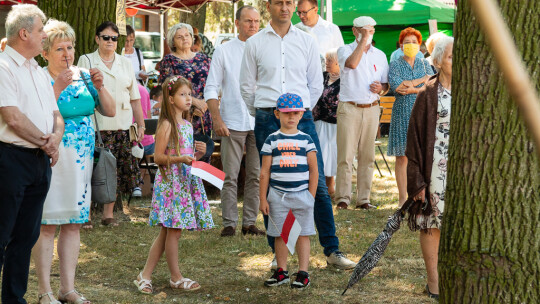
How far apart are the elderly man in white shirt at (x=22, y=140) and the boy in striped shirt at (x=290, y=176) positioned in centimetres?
154

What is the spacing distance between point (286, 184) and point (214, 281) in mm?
988

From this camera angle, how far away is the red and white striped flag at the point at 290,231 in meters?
5.10

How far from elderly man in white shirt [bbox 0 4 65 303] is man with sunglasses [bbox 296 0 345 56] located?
5396mm

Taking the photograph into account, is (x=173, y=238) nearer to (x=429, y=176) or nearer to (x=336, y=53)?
(x=429, y=176)

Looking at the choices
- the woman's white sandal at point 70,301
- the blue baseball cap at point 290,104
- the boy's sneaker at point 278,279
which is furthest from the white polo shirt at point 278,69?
the woman's white sandal at point 70,301

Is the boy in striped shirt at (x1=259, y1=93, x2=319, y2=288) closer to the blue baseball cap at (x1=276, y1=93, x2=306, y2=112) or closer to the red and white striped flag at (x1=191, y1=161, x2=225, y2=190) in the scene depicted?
the blue baseball cap at (x1=276, y1=93, x2=306, y2=112)

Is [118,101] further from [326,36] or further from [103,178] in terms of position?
[326,36]

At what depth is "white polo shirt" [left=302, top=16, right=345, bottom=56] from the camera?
9.32 m

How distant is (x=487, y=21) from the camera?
0.80m

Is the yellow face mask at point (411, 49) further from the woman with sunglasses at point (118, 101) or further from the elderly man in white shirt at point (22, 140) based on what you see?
the elderly man in white shirt at point (22, 140)

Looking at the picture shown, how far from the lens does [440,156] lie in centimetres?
479

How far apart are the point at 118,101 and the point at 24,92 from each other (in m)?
3.38

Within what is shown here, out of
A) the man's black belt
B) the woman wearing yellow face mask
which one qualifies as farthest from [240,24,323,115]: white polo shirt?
the woman wearing yellow face mask

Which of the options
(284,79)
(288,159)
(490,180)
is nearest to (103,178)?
(288,159)
